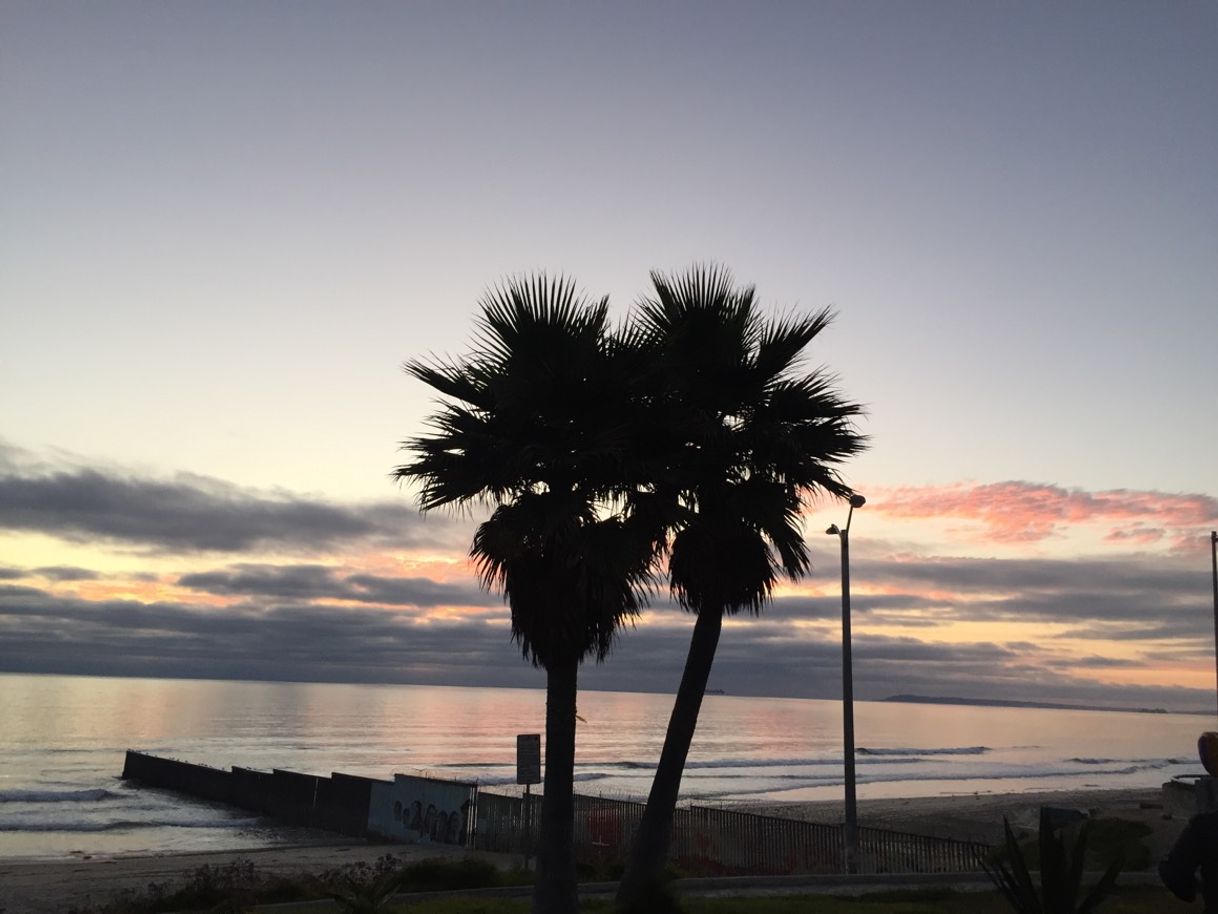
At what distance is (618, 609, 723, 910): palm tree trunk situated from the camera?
46.9 feet

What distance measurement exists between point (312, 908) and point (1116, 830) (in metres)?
20.2

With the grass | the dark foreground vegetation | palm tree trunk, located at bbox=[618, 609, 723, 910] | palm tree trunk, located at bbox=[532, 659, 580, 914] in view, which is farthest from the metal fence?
palm tree trunk, located at bbox=[532, 659, 580, 914]

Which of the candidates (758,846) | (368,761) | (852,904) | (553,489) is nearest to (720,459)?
(553,489)

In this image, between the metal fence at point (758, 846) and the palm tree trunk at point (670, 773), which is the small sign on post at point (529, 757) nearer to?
the metal fence at point (758, 846)

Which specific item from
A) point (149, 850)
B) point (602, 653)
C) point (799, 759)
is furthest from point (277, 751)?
point (602, 653)

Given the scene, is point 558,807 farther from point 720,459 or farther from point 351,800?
point 351,800

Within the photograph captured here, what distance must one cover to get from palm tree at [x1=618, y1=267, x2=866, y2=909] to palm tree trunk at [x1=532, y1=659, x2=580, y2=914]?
94cm

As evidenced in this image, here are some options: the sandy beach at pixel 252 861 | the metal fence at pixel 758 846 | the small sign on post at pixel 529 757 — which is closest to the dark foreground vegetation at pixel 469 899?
the small sign on post at pixel 529 757

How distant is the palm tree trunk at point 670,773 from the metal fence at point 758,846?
23.3ft

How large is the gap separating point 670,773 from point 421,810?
20.8m

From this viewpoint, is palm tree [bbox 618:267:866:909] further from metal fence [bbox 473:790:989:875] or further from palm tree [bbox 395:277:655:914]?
metal fence [bbox 473:790:989:875]

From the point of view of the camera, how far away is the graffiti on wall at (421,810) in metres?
31.1

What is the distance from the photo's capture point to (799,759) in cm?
11338

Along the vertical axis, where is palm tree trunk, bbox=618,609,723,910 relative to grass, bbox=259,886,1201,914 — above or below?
above
